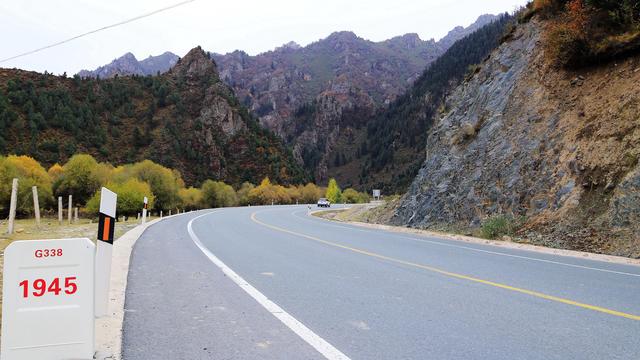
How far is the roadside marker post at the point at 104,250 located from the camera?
17.9 ft

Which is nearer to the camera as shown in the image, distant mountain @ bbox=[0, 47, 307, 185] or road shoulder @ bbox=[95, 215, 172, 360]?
road shoulder @ bbox=[95, 215, 172, 360]

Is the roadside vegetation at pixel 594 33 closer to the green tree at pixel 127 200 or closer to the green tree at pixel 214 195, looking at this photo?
the green tree at pixel 127 200

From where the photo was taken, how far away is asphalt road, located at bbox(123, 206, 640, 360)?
176 inches

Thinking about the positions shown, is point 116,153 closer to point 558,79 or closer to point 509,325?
point 558,79

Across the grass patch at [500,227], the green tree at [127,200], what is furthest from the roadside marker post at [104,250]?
the green tree at [127,200]

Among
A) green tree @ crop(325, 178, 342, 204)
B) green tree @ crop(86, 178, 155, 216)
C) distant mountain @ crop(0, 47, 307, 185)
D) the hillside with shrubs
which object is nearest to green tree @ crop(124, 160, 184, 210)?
the hillside with shrubs

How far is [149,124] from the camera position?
11506 cm

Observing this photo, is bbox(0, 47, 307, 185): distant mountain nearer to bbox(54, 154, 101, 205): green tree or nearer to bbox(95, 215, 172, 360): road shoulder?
bbox(54, 154, 101, 205): green tree

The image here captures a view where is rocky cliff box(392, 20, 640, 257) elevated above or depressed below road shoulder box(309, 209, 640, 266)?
above

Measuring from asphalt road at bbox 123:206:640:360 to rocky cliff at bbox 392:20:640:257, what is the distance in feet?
15.3

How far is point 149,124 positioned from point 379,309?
118m

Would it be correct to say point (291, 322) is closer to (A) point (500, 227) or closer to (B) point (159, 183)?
(A) point (500, 227)

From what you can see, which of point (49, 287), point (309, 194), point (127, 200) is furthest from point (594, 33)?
point (309, 194)

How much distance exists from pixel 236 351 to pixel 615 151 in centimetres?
1568
